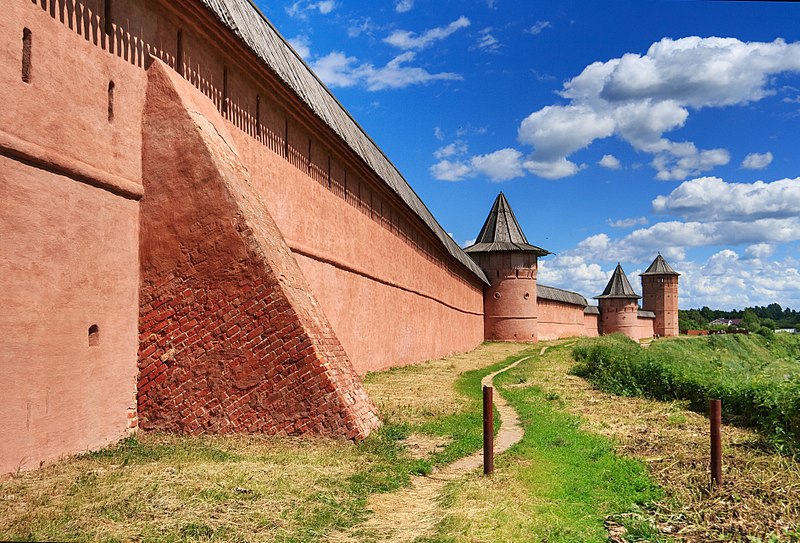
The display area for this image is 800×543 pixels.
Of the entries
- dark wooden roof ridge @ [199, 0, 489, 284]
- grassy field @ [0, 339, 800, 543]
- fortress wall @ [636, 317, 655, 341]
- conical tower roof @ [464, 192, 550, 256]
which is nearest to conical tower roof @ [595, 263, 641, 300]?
fortress wall @ [636, 317, 655, 341]

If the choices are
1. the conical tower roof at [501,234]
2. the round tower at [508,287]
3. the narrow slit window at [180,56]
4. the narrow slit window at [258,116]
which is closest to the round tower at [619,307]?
the conical tower roof at [501,234]

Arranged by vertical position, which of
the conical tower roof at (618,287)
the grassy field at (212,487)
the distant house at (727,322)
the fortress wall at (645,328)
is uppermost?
the conical tower roof at (618,287)

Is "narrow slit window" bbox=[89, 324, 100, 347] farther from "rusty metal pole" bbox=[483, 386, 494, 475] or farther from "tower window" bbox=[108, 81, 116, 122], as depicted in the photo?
"rusty metal pole" bbox=[483, 386, 494, 475]

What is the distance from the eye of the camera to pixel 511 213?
3497 centimetres

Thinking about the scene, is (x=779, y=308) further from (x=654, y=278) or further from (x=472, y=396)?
(x=472, y=396)

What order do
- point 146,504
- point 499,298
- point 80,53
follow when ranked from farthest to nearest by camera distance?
point 499,298 → point 80,53 → point 146,504

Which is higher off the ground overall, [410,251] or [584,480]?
[410,251]

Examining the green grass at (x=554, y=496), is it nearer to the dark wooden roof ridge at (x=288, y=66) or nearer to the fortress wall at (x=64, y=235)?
the fortress wall at (x=64, y=235)

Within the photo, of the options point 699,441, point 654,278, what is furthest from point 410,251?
point 654,278

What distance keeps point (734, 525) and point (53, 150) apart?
17.4 ft

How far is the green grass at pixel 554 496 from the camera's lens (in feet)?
12.2

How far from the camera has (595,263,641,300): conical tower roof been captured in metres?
45.6

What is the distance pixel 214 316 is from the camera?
5.66 meters

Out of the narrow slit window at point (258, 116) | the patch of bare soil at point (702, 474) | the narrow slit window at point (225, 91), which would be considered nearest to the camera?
the patch of bare soil at point (702, 474)
